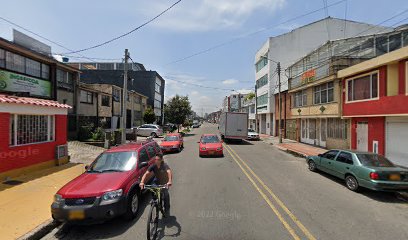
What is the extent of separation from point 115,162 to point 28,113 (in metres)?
5.99

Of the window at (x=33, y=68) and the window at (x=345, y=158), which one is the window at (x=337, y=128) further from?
the window at (x=33, y=68)

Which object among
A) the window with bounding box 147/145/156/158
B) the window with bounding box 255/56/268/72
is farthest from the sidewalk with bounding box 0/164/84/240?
the window with bounding box 255/56/268/72

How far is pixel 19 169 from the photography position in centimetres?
1010

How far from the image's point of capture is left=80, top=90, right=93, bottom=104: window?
81.1 feet

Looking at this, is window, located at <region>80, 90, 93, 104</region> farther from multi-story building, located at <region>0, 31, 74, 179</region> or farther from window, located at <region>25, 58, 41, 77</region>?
window, located at <region>25, 58, 41, 77</region>

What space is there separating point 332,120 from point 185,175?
1543cm

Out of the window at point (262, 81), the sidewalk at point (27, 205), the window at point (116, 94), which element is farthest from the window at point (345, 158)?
the window at point (262, 81)

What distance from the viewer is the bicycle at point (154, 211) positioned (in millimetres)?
5004

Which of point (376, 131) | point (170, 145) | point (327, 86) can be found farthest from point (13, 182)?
point (327, 86)

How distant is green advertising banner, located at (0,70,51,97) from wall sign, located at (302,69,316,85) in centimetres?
2186

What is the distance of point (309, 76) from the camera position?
952 inches

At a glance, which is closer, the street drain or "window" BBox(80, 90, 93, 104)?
the street drain

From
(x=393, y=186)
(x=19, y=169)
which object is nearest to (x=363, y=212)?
(x=393, y=186)

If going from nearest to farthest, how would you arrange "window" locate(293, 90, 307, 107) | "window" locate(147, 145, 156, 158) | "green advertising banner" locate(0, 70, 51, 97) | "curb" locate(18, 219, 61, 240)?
"curb" locate(18, 219, 61, 240) → "window" locate(147, 145, 156, 158) → "green advertising banner" locate(0, 70, 51, 97) → "window" locate(293, 90, 307, 107)
